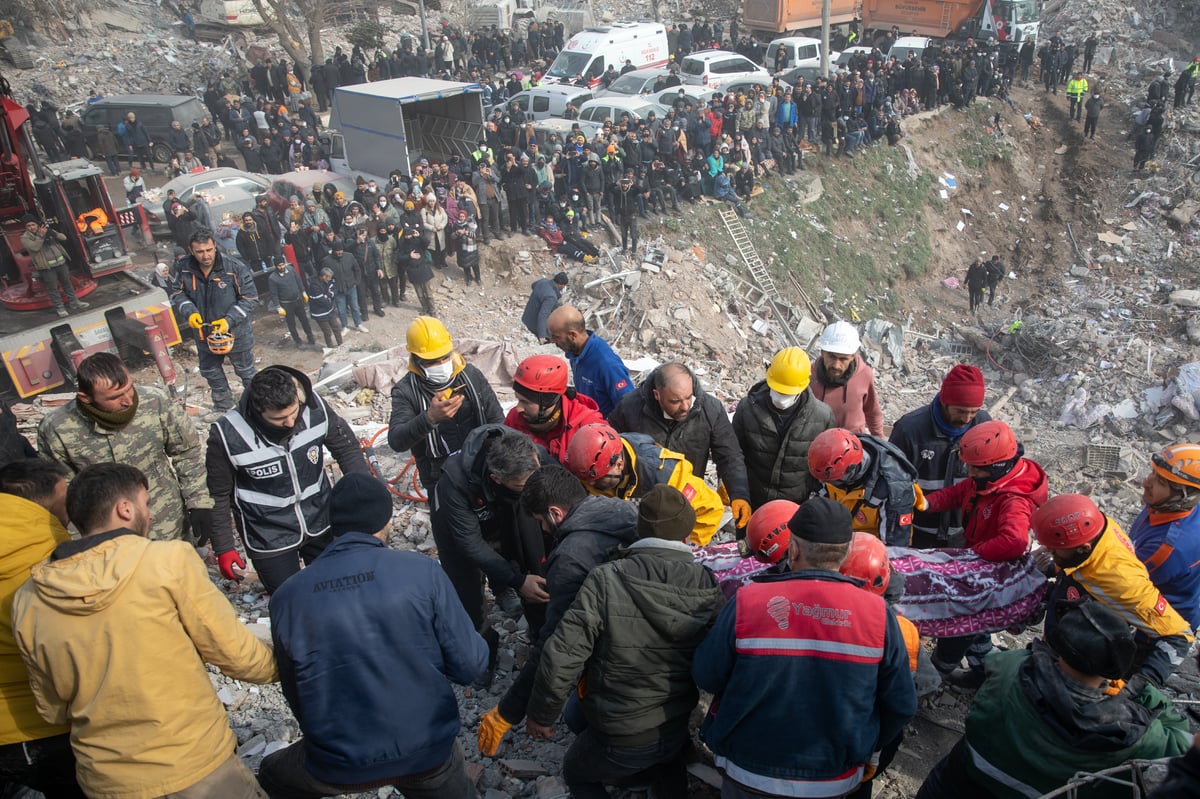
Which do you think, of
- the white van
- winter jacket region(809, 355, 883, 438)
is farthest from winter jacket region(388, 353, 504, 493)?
the white van

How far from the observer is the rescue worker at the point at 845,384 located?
4977mm

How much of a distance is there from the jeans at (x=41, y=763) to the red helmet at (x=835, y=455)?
126 inches

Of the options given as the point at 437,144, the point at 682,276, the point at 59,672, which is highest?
the point at 59,672

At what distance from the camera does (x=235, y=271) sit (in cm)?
692

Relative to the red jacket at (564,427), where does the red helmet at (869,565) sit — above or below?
above

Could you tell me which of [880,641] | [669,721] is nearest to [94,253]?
[669,721]

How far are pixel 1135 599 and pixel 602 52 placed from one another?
21.0m

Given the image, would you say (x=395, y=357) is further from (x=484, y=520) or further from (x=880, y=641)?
(x=880, y=641)

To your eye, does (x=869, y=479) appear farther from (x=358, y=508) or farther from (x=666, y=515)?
(x=358, y=508)

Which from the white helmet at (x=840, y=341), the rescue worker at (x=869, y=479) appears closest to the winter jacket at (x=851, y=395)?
the white helmet at (x=840, y=341)

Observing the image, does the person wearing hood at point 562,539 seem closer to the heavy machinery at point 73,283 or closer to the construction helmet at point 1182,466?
the construction helmet at point 1182,466

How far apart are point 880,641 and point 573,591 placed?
1130mm

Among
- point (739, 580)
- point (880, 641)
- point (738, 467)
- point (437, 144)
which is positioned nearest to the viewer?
point (880, 641)

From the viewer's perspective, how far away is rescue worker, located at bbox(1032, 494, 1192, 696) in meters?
3.13
